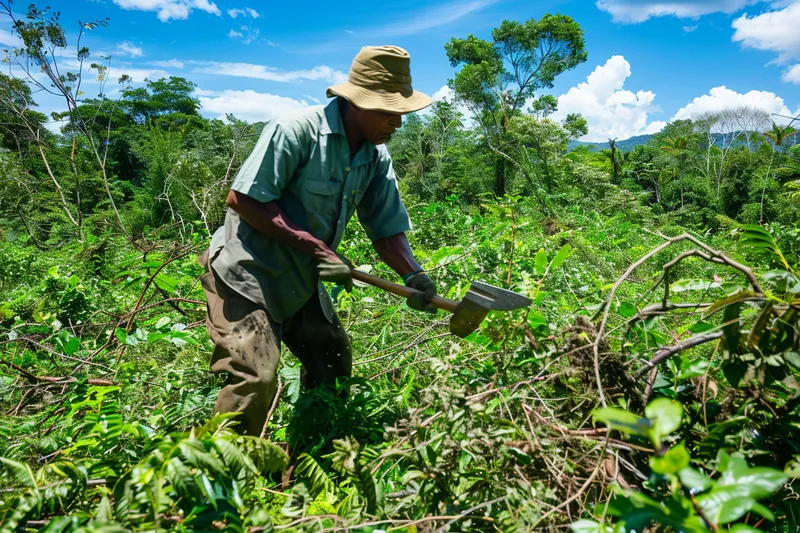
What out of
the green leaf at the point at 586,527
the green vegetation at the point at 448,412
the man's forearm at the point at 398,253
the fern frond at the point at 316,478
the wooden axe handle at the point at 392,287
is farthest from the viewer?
the man's forearm at the point at 398,253

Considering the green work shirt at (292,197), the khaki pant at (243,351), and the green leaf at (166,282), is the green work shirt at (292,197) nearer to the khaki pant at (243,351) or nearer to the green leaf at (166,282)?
the khaki pant at (243,351)

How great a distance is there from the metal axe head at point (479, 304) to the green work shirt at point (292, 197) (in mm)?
714

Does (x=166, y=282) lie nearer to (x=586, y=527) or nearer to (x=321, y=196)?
(x=321, y=196)

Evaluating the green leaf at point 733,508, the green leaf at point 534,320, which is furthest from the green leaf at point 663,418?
the green leaf at point 534,320

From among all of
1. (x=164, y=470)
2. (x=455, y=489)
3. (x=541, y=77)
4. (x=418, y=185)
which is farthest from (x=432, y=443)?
(x=541, y=77)

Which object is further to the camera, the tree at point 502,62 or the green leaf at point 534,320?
the tree at point 502,62

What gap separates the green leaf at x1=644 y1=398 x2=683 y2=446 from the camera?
70cm

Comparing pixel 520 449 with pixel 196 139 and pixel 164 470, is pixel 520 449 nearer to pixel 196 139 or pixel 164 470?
pixel 164 470

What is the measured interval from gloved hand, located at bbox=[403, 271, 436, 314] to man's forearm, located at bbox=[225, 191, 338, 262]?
461 millimetres

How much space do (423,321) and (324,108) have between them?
68.9 inches

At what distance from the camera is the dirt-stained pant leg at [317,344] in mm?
2547

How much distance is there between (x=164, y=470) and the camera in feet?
3.32

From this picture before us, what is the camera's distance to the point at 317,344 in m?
2.59

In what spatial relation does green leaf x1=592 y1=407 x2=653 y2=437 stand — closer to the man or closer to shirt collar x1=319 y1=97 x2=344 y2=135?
the man
